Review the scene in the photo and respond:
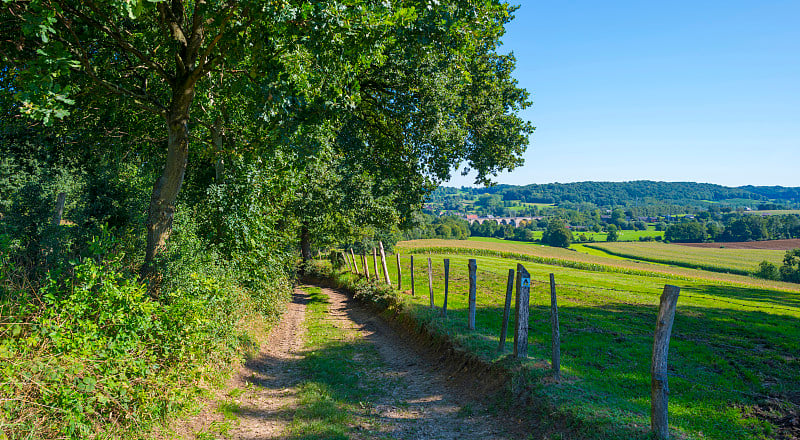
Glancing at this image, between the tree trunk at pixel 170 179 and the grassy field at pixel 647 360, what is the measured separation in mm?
7819

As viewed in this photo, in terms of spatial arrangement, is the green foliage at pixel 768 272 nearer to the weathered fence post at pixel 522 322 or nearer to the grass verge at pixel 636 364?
the grass verge at pixel 636 364

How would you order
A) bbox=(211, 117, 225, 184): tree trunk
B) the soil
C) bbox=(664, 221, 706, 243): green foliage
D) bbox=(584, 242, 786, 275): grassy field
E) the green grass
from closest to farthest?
the green grass
bbox=(211, 117, 225, 184): tree trunk
bbox=(584, 242, 786, 275): grassy field
the soil
bbox=(664, 221, 706, 243): green foliage

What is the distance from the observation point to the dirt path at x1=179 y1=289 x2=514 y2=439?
7.35 meters

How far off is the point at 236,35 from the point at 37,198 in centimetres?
1212

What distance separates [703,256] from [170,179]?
313ft

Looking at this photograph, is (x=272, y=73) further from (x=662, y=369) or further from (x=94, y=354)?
(x=662, y=369)

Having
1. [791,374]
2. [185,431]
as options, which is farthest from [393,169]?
[791,374]

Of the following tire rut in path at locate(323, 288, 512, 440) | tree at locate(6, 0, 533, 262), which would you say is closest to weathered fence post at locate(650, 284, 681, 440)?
tire rut in path at locate(323, 288, 512, 440)

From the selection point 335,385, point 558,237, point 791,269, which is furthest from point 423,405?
point 558,237

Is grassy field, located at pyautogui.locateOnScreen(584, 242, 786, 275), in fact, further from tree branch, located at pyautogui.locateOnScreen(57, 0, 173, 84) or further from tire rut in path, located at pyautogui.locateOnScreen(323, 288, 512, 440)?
tree branch, located at pyautogui.locateOnScreen(57, 0, 173, 84)

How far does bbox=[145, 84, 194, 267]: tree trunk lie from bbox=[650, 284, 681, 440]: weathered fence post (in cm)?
923

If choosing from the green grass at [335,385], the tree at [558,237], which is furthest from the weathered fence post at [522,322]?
the tree at [558,237]

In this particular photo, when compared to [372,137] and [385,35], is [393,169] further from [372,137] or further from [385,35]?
[385,35]

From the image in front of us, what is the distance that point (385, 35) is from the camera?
8.29 meters
